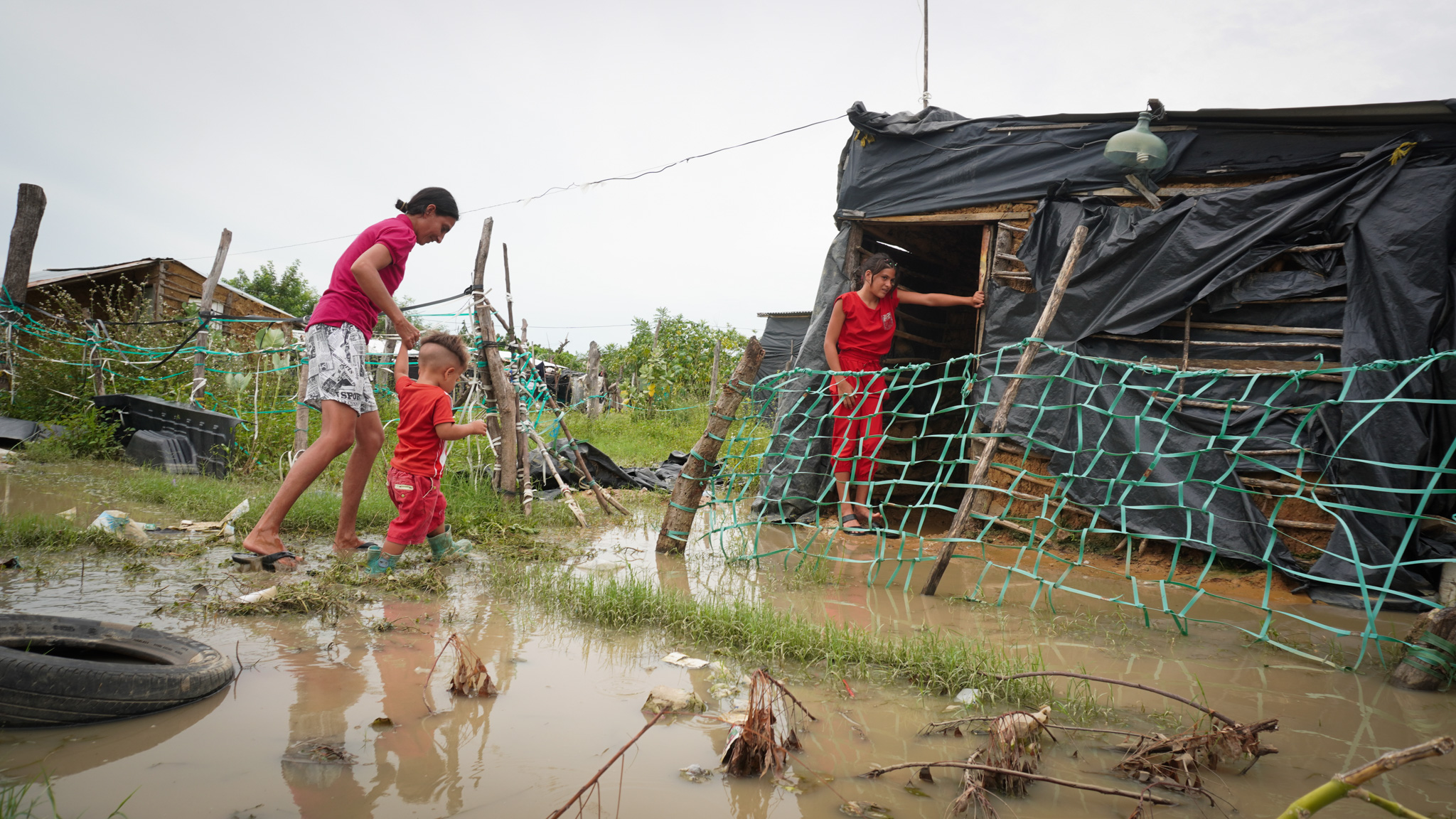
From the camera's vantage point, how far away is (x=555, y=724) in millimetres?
1963

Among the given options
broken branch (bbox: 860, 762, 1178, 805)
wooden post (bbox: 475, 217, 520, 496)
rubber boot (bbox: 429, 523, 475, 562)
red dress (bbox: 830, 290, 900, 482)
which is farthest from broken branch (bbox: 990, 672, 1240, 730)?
A: wooden post (bbox: 475, 217, 520, 496)

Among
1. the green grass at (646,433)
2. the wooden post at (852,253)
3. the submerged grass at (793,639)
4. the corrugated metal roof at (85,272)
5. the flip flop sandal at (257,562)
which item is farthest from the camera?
the corrugated metal roof at (85,272)

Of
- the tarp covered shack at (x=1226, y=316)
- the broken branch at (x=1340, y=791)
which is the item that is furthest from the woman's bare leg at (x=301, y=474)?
the broken branch at (x=1340, y=791)

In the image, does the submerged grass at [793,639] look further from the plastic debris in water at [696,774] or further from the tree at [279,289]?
the tree at [279,289]

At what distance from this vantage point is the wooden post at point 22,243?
7.93 m

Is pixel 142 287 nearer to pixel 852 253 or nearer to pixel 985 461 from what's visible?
pixel 852 253

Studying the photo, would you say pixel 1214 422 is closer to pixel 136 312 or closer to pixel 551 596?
pixel 551 596

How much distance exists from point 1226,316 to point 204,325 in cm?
802

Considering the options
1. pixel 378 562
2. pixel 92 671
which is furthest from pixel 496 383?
pixel 92 671

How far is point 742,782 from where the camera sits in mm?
1701

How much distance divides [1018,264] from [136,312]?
9448 mm

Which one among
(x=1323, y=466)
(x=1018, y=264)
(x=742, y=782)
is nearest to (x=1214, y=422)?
(x=1323, y=466)

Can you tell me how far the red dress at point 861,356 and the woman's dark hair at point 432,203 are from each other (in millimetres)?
2449

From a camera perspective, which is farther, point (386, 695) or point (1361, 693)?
point (1361, 693)
